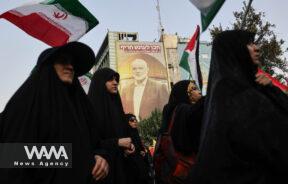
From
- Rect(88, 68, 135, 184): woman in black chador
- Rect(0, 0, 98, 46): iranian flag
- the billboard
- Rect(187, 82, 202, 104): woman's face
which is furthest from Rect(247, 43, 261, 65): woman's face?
the billboard

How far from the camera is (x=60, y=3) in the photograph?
465cm

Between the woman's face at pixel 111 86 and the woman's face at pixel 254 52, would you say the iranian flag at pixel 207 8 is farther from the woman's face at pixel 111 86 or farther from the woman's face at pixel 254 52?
the woman's face at pixel 254 52

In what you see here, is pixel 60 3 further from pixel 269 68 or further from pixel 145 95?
pixel 145 95

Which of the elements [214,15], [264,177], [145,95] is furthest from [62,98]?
[145,95]

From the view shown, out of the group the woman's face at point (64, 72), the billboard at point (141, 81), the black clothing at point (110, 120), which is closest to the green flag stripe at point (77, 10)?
the black clothing at point (110, 120)

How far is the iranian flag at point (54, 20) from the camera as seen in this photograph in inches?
172

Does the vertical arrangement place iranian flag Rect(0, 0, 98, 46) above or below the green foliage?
above

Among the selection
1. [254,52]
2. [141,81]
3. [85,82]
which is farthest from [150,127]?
[254,52]

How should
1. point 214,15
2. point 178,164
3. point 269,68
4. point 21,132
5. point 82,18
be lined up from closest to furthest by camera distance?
point 21,132 < point 178,164 < point 214,15 < point 82,18 < point 269,68

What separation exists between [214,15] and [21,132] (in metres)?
2.49

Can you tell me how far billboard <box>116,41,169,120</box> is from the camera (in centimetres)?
3947

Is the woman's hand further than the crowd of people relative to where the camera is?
Yes

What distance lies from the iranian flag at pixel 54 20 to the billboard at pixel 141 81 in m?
34.3

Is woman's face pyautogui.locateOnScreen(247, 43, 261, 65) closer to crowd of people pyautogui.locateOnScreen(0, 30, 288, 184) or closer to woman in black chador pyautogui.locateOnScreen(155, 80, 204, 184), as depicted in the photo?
crowd of people pyautogui.locateOnScreen(0, 30, 288, 184)
